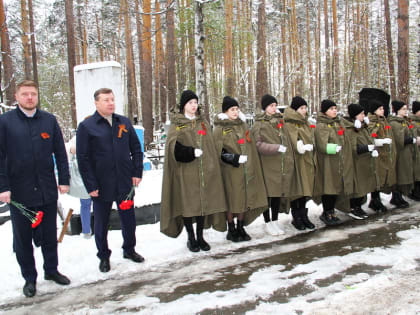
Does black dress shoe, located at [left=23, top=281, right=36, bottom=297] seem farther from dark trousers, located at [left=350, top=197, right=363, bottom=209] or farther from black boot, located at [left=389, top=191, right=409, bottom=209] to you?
black boot, located at [left=389, top=191, right=409, bottom=209]

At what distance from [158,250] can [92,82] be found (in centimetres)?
408

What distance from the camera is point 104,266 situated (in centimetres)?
403

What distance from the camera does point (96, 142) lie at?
3.94 m

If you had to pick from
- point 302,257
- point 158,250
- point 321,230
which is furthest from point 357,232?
point 158,250

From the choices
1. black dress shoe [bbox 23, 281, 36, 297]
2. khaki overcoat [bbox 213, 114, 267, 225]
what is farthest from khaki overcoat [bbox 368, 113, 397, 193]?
black dress shoe [bbox 23, 281, 36, 297]

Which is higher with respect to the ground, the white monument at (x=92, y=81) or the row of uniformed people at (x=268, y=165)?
the white monument at (x=92, y=81)

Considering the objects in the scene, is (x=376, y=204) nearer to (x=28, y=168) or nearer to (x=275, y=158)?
(x=275, y=158)

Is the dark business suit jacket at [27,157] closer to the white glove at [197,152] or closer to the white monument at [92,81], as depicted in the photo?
the white glove at [197,152]

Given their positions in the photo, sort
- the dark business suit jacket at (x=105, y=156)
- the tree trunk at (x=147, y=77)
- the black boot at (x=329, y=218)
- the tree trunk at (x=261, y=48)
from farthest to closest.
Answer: the tree trunk at (x=261, y=48)
the tree trunk at (x=147, y=77)
the black boot at (x=329, y=218)
the dark business suit jacket at (x=105, y=156)

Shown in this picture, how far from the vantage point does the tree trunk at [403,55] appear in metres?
10.1

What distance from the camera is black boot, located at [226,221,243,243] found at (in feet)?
16.5

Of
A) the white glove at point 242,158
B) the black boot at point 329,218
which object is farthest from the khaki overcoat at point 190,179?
the black boot at point 329,218

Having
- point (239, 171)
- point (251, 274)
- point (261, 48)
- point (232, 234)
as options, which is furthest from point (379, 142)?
point (261, 48)

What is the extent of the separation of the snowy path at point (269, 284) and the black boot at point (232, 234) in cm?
23
